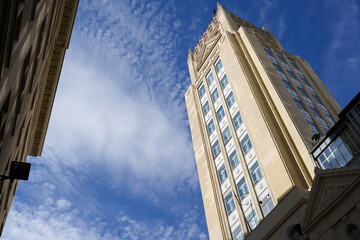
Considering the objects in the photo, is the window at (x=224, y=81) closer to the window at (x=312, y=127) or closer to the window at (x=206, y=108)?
the window at (x=206, y=108)

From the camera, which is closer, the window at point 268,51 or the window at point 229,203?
the window at point 229,203

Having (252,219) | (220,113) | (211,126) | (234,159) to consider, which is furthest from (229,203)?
(220,113)

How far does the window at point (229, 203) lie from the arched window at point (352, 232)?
1412 cm

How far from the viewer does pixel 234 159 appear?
109 feet

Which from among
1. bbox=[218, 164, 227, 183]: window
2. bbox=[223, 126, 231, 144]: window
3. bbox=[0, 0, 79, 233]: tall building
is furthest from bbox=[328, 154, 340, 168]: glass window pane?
bbox=[0, 0, 79, 233]: tall building

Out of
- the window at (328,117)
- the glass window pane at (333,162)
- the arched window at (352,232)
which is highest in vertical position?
the window at (328,117)

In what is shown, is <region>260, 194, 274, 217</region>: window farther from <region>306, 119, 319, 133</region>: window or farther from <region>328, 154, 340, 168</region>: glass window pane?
<region>306, 119, 319, 133</region>: window

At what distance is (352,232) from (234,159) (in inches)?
658

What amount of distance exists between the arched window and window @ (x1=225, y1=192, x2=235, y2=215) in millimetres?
14117

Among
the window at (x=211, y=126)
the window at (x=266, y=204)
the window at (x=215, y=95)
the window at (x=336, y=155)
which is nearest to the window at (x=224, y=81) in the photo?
the window at (x=215, y=95)

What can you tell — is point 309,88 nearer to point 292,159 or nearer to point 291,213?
point 292,159

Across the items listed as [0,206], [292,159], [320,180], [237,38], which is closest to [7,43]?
[0,206]

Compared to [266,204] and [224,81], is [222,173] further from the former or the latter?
[224,81]

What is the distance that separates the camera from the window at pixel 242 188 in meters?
29.5
